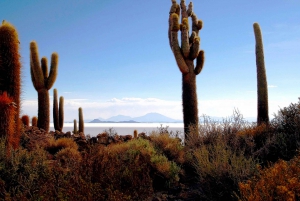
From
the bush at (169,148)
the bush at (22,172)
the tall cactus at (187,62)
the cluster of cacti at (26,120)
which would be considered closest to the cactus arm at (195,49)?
the tall cactus at (187,62)

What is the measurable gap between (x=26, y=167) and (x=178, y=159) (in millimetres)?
4122

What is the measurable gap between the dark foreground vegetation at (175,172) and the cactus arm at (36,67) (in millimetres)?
10093

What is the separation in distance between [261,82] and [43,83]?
12763 millimetres

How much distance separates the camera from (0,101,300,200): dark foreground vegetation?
5039 millimetres

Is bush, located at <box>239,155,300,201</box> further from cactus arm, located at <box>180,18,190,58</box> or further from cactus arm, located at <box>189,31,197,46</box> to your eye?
cactus arm, located at <box>189,31,197,46</box>

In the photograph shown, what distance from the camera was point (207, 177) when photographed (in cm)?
648

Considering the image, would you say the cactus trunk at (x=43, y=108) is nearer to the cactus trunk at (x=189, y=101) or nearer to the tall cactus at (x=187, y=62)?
the tall cactus at (x=187, y=62)

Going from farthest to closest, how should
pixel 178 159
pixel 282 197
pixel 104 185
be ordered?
pixel 178 159
pixel 104 185
pixel 282 197

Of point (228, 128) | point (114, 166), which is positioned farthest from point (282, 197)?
point (228, 128)

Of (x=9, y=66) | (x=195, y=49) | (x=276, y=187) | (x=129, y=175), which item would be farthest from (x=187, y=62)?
(x=276, y=187)

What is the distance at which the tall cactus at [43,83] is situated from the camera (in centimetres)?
1935

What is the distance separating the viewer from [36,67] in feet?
62.4

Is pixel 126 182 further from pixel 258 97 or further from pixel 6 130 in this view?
pixel 258 97

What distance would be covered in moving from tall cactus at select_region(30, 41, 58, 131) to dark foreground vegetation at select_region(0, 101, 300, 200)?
10020 mm
